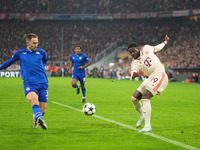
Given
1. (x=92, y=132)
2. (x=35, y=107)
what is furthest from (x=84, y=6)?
(x=35, y=107)

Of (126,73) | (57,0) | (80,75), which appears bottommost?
(126,73)

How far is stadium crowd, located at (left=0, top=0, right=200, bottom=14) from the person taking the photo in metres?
60.1

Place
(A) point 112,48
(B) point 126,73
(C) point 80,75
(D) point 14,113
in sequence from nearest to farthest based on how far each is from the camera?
(D) point 14,113
(C) point 80,75
(B) point 126,73
(A) point 112,48

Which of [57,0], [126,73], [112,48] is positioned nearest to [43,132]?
[126,73]

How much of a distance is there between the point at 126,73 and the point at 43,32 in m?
18.4

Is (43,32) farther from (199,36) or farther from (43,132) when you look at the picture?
(43,132)

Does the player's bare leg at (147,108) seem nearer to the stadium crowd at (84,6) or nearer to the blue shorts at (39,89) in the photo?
the blue shorts at (39,89)

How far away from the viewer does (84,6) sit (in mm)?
63719

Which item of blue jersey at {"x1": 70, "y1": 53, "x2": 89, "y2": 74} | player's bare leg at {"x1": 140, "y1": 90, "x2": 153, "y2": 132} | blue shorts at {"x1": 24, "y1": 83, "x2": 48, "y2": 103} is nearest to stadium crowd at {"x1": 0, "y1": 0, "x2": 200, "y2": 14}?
blue jersey at {"x1": 70, "y1": 53, "x2": 89, "y2": 74}

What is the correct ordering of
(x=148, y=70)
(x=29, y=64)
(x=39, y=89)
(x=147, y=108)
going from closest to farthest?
(x=29, y=64) < (x=39, y=89) < (x=147, y=108) < (x=148, y=70)

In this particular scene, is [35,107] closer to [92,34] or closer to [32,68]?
[32,68]

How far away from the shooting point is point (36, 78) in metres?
7.85

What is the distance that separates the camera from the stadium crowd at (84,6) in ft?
197

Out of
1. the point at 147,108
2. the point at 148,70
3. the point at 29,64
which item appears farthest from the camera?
the point at 148,70
